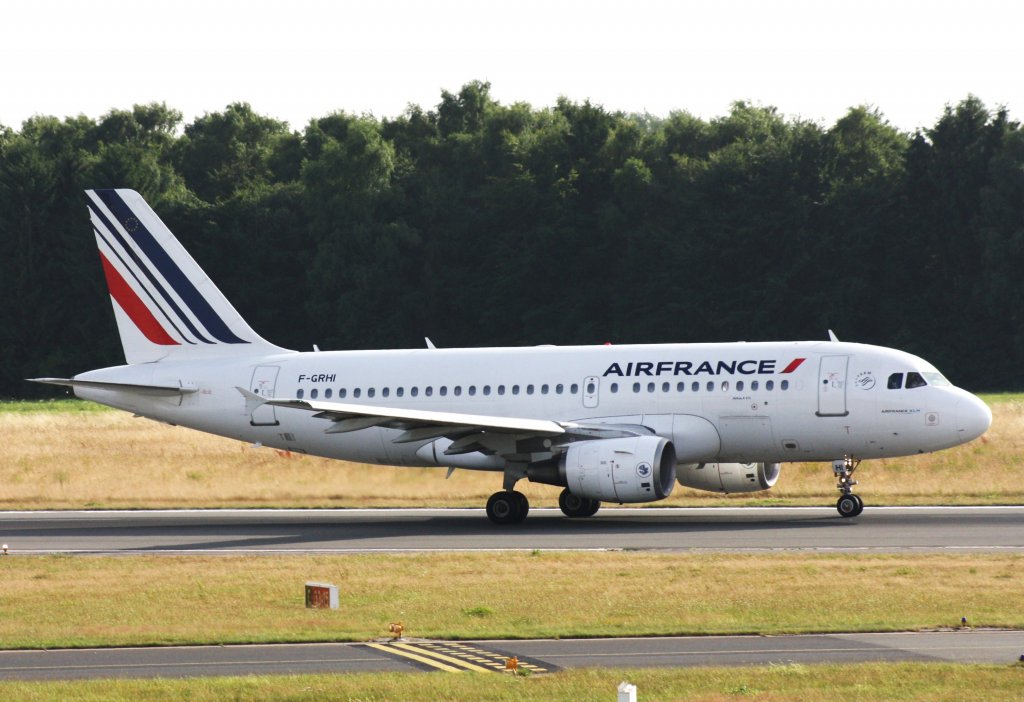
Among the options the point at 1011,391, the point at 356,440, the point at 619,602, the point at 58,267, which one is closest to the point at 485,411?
the point at 356,440

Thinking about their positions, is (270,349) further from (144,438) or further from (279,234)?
(279,234)

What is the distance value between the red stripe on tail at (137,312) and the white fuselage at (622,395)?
795 millimetres

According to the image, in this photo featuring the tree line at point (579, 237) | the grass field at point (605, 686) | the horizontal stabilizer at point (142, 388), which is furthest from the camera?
the tree line at point (579, 237)

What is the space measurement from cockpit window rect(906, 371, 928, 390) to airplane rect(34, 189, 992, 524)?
5 cm

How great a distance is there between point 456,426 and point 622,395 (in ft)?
14.5

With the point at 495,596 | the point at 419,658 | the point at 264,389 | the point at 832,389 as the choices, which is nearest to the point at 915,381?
the point at 832,389

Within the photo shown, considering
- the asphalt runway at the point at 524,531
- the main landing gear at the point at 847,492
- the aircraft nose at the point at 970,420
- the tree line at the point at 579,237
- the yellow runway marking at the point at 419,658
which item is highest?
the tree line at the point at 579,237

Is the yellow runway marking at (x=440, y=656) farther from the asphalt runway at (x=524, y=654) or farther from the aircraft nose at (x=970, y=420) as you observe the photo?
the aircraft nose at (x=970, y=420)

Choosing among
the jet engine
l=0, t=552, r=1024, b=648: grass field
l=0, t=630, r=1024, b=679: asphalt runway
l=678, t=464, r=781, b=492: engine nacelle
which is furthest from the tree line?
l=0, t=630, r=1024, b=679: asphalt runway

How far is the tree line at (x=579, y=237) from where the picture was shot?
8438 centimetres

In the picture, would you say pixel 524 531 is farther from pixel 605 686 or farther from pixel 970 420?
pixel 605 686

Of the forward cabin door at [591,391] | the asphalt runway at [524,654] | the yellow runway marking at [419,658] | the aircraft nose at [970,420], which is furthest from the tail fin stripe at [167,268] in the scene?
the yellow runway marking at [419,658]

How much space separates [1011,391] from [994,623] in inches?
2479

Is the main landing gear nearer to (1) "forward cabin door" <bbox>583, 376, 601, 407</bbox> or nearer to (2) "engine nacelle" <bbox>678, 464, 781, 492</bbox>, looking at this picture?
(2) "engine nacelle" <bbox>678, 464, 781, 492</bbox>
